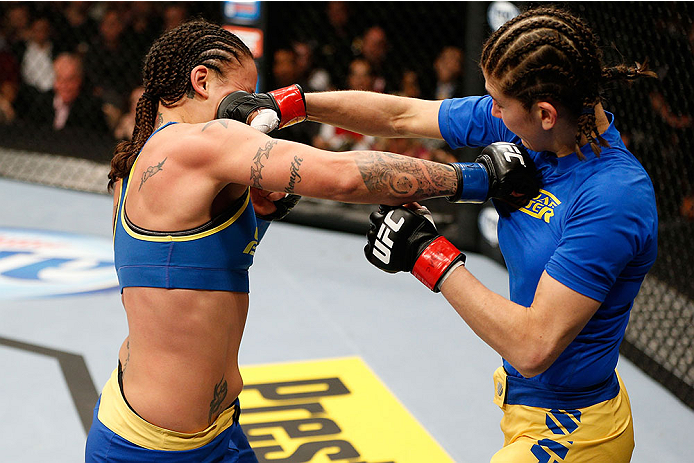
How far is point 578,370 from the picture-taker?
5.09 ft

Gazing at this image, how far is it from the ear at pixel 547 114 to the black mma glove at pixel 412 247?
296 mm

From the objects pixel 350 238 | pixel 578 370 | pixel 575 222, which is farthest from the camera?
pixel 350 238

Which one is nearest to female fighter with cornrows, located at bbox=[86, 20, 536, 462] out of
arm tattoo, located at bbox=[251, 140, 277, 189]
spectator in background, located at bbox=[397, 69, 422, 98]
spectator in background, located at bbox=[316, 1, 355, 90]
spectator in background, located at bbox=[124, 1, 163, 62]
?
arm tattoo, located at bbox=[251, 140, 277, 189]

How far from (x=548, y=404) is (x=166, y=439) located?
81cm

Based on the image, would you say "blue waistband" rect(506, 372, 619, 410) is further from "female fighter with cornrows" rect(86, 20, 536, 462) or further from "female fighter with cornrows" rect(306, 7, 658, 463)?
"female fighter with cornrows" rect(86, 20, 536, 462)

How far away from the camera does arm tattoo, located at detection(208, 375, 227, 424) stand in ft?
5.36

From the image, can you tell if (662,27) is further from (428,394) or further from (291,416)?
(291,416)

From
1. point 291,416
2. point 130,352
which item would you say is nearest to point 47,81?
point 291,416

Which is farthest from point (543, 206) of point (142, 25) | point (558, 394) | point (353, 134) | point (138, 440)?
point (142, 25)

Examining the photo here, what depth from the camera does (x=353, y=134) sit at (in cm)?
529

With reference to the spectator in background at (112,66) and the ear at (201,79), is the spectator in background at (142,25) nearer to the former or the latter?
the spectator in background at (112,66)

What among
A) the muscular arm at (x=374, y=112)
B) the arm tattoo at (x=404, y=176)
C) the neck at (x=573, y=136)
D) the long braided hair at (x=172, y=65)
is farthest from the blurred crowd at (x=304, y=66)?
the arm tattoo at (x=404, y=176)

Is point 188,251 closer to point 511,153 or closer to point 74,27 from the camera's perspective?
point 511,153

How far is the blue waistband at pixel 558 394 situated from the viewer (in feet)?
5.21
